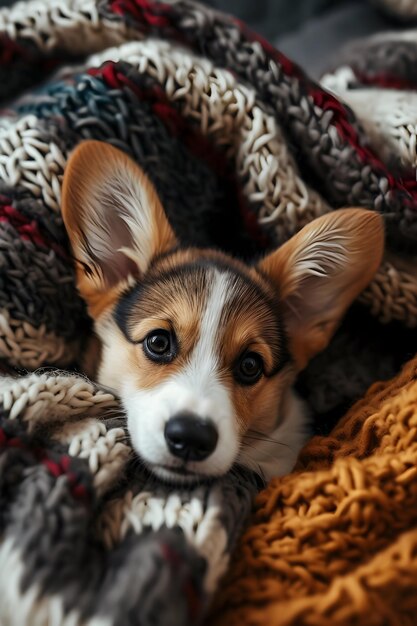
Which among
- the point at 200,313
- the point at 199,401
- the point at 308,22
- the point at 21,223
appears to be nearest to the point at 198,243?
the point at 200,313

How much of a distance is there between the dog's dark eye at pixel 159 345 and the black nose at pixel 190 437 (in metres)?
0.21

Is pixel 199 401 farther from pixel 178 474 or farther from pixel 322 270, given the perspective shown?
pixel 322 270

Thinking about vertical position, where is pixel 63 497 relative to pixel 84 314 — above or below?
above

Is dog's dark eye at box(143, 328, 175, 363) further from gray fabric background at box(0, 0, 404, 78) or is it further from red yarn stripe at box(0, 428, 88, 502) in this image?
gray fabric background at box(0, 0, 404, 78)

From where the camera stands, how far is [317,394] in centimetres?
159

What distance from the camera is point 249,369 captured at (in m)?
1.39

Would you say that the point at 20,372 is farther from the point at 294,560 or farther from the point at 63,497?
the point at 294,560

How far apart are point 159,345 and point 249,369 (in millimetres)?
198

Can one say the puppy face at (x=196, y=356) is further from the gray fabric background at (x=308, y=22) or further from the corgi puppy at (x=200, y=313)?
the gray fabric background at (x=308, y=22)

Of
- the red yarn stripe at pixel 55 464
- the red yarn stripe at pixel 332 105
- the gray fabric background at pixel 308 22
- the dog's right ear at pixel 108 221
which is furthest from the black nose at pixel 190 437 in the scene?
the gray fabric background at pixel 308 22

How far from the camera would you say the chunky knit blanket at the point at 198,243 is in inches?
35.5

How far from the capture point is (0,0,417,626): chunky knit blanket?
90 cm

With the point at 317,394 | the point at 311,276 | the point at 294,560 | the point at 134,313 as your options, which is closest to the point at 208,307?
the point at 134,313

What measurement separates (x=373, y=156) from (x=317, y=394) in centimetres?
57
